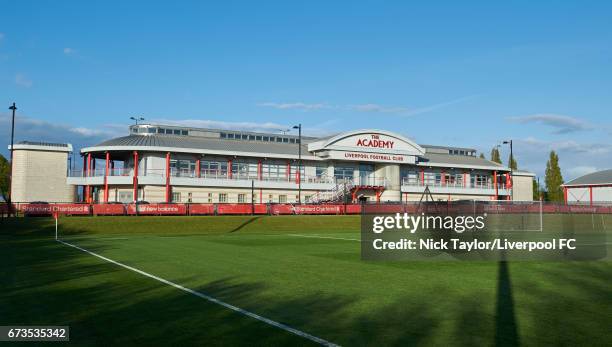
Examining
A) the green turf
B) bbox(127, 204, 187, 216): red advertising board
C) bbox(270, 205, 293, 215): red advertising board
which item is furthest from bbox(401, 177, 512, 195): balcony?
the green turf

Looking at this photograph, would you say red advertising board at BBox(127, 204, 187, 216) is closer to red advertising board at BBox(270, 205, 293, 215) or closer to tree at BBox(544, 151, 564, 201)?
red advertising board at BBox(270, 205, 293, 215)

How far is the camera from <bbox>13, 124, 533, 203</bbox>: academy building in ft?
203

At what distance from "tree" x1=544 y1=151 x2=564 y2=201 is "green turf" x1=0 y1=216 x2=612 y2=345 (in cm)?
9330

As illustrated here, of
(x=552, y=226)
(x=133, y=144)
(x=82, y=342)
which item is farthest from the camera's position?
(x=133, y=144)

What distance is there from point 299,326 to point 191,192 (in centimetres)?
5508

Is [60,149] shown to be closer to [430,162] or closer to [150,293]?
[430,162]

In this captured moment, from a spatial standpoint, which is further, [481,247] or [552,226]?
[552,226]

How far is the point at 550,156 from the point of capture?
107188 millimetres

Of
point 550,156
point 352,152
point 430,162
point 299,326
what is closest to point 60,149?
point 352,152

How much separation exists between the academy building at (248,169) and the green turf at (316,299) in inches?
1600

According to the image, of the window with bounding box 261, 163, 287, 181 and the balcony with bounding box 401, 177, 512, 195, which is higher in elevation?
the window with bounding box 261, 163, 287, 181

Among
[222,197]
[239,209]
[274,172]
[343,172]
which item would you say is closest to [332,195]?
[343,172]

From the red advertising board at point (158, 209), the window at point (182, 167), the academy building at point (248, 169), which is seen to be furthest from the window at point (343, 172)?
the red advertising board at point (158, 209)

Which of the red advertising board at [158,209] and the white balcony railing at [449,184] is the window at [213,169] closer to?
the red advertising board at [158,209]
